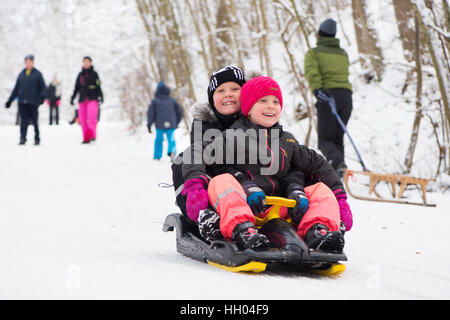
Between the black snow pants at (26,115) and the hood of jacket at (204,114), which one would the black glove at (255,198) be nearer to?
the hood of jacket at (204,114)

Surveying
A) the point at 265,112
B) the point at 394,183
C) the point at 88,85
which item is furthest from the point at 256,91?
the point at 88,85

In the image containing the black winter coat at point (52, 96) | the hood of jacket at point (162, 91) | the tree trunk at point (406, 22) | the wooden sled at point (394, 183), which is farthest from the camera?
the black winter coat at point (52, 96)

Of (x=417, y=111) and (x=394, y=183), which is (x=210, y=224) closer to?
(x=394, y=183)

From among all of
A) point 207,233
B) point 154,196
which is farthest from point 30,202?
point 207,233

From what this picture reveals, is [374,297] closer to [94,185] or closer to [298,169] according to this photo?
[298,169]

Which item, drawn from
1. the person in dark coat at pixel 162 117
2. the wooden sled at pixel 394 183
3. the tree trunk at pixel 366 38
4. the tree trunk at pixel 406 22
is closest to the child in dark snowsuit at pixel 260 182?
the wooden sled at pixel 394 183

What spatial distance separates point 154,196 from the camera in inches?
224

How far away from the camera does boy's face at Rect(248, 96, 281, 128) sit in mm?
Answer: 2934

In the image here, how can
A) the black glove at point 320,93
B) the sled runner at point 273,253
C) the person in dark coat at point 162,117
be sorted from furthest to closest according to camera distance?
1. the person in dark coat at point 162,117
2. the black glove at point 320,93
3. the sled runner at point 273,253

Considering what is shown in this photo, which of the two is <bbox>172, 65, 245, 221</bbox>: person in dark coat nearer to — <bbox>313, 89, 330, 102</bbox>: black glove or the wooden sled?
the wooden sled

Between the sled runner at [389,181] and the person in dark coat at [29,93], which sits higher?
the person in dark coat at [29,93]

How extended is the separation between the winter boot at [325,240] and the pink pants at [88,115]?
9301 mm

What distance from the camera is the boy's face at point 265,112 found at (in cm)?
293

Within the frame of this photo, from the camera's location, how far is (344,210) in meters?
2.86
